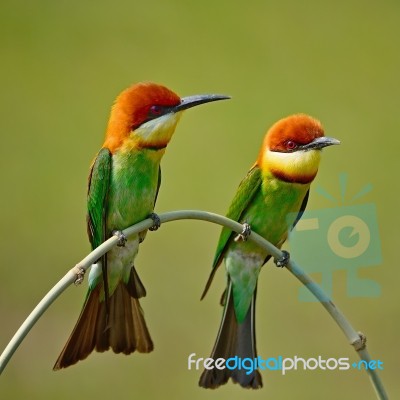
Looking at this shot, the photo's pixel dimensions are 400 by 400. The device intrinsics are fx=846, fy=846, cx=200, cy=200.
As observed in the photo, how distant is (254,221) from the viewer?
6.99 feet

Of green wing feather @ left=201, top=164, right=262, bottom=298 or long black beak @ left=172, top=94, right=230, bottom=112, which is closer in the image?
long black beak @ left=172, top=94, right=230, bottom=112

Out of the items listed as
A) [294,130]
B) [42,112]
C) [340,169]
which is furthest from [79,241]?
[294,130]

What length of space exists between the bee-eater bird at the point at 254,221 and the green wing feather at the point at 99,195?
0.29 meters

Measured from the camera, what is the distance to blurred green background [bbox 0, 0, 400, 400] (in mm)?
3141

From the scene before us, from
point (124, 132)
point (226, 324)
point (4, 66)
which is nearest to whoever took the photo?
point (124, 132)

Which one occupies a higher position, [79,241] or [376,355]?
[79,241]

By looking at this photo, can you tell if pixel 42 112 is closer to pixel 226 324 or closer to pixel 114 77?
pixel 114 77

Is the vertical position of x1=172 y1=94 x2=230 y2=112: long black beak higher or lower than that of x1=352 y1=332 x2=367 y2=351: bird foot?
higher

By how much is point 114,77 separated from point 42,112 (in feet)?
1.11

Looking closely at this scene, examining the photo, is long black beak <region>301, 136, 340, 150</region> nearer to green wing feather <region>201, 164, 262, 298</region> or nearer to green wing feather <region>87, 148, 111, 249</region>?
green wing feather <region>201, 164, 262, 298</region>

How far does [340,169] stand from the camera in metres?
3.45

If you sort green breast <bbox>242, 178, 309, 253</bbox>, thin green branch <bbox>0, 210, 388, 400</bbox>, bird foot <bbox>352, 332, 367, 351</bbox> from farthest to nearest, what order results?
green breast <bbox>242, 178, 309, 253</bbox> → bird foot <bbox>352, 332, 367, 351</bbox> → thin green branch <bbox>0, 210, 388, 400</bbox>

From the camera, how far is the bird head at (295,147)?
6.27 feet

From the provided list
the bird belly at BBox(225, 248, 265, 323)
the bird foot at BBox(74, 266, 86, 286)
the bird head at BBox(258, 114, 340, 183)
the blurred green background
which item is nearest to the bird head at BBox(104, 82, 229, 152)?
the bird head at BBox(258, 114, 340, 183)
